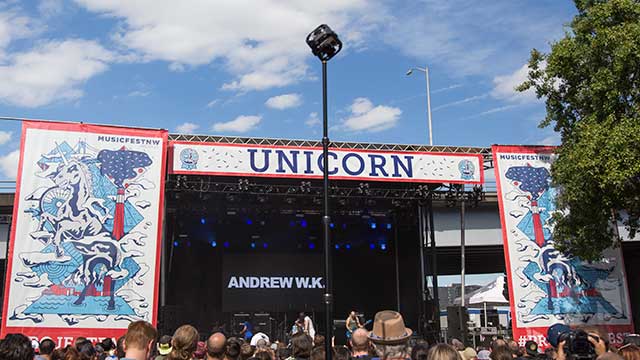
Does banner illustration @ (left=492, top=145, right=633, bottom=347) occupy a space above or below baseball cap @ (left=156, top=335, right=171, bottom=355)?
above

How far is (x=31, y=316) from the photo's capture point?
1293 centimetres

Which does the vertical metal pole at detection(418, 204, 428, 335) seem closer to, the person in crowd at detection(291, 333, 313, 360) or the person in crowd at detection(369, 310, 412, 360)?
the person in crowd at detection(291, 333, 313, 360)

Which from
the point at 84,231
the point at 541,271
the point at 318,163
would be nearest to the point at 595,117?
the point at 541,271

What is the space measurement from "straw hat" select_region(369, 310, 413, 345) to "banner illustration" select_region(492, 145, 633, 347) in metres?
12.2

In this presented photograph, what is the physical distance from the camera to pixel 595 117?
1272cm

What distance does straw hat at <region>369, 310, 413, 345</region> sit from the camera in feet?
11.8

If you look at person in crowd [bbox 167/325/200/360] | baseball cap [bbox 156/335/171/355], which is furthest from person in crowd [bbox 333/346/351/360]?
person in crowd [bbox 167/325/200/360]

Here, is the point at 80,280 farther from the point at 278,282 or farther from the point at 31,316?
the point at 278,282

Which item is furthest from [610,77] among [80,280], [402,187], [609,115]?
[80,280]

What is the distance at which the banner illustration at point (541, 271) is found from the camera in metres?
14.9

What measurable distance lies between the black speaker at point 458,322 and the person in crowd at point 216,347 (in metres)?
13.5

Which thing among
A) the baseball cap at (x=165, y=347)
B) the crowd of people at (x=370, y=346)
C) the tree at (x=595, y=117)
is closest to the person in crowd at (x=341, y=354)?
the crowd of people at (x=370, y=346)

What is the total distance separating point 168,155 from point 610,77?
10.5m

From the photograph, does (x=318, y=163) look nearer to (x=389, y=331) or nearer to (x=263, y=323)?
(x=263, y=323)
